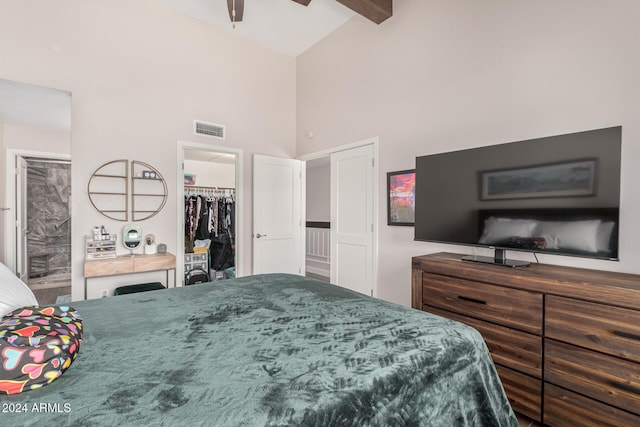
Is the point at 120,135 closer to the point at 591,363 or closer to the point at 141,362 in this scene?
the point at 141,362

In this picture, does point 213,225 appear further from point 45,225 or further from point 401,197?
point 401,197

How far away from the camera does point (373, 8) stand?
2973 millimetres

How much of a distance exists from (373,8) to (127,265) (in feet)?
11.5

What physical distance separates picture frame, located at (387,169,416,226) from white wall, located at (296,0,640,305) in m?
0.09

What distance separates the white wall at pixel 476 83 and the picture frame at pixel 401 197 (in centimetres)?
9

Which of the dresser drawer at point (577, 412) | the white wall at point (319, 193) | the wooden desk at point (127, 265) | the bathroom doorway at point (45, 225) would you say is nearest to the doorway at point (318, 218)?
the white wall at point (319, 193)

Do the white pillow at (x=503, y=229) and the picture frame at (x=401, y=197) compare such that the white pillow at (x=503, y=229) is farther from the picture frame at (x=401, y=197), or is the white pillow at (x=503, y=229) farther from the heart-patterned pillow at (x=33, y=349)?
the heart-patterned pillow at (x=33, y=349)

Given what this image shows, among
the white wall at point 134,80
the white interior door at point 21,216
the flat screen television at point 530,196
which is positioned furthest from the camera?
the white interior door at point 21,216

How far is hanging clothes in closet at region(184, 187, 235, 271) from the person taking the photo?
4.46 meters

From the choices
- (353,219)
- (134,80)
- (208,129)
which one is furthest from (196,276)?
(134,80)

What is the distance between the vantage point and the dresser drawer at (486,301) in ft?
5.55

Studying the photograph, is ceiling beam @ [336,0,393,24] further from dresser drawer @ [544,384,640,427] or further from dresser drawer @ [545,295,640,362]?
dresser drawer @ [544,384,640,427]

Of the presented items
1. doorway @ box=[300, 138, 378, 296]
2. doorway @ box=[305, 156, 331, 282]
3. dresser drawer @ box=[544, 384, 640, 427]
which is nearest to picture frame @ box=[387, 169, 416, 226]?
doorway @ box=[300, 138, 378, 296]

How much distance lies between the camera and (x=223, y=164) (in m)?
6.21
